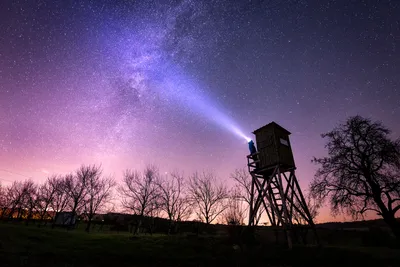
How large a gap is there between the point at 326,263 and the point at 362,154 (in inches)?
509

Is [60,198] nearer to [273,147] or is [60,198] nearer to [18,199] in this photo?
[18,199]

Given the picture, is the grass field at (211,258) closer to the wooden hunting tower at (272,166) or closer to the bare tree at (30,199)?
the wooden hunting tower at (272,166)

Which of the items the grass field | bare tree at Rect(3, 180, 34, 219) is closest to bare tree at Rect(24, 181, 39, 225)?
bare tree at Rect(3, 180, 34, 219)

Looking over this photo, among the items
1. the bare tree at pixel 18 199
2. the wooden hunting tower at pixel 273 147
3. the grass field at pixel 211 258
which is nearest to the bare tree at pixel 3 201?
the bare tree at pixel 18 199

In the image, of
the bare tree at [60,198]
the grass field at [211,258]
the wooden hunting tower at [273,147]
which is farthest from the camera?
the bare tree at [60,198]

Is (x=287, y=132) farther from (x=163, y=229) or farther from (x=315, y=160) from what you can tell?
(x=163, y=229)

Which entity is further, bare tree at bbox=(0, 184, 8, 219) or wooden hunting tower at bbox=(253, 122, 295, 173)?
bare tree at bbox=(0, 184, 8, 219)

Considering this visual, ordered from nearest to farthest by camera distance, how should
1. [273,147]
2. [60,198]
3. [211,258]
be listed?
[211,258] → [273,147] → [60,198]

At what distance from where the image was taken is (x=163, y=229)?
1954 inches

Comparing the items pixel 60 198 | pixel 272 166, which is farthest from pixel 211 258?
pixel 60 198

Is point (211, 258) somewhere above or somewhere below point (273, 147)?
below

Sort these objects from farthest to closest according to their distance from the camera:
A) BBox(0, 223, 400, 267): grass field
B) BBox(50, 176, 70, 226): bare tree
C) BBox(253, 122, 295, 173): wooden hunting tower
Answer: BBox(50, 176, 70, 226): bare tree, BBox(253, 122, 295, 173): wooden hunting tower, BBox(0, 223, 400, 267): grass field

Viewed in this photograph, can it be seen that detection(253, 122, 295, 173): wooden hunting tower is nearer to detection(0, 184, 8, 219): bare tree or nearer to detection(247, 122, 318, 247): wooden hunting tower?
detection(247, 122, 318, 247): wooden hunting tower

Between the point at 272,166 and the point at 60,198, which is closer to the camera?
the point at 272,166
